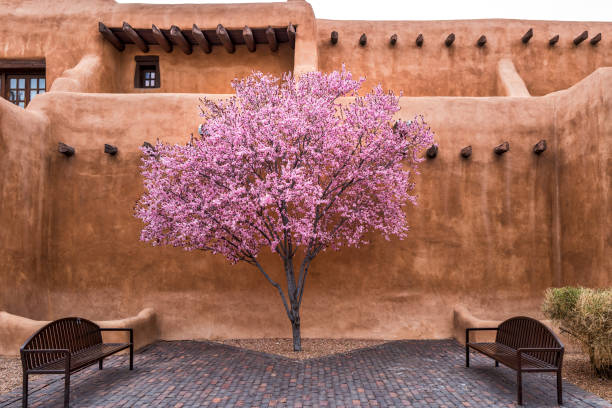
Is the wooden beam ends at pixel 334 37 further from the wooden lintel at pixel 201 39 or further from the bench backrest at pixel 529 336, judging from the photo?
the bench backrest at pixel 529 336

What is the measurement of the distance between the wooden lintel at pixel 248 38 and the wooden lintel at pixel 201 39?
114 centimetres

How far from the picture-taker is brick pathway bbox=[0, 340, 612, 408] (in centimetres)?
522

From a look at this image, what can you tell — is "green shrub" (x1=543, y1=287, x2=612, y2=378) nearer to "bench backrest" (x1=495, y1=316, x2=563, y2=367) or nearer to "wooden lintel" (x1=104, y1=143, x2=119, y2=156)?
"bench backrest" (x1=495, y1=316, x2=563, y2=367)

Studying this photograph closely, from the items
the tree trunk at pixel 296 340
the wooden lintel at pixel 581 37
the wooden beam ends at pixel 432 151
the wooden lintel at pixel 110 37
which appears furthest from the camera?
the wooden lintel at pixel 581 37

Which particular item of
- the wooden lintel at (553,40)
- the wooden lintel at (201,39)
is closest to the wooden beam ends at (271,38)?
the wooden lintel at (201,39)

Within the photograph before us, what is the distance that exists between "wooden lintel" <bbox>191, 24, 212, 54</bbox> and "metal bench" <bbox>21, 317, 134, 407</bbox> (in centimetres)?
859

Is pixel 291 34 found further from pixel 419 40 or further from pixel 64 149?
pixel 64 149

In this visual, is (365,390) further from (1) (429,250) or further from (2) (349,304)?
(1) (429,250)

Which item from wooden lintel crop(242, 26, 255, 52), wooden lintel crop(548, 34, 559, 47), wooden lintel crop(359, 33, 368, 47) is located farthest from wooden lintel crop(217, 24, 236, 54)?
wooden lintel crop(548, 34, 559, 47)

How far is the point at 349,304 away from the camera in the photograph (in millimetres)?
8969

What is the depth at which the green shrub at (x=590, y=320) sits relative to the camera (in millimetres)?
5730

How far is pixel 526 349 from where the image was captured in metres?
5.09

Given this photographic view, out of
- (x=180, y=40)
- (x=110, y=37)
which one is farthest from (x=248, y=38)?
(x=110, y=37)

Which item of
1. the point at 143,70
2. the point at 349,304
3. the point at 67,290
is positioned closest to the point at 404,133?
the point at 349,304
